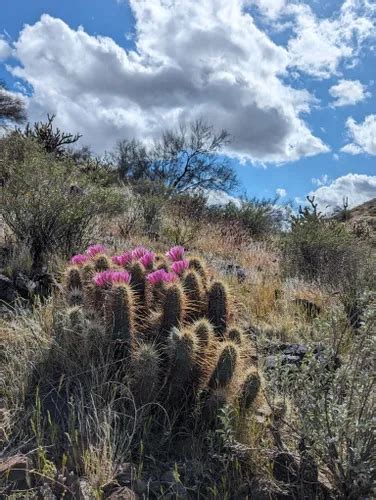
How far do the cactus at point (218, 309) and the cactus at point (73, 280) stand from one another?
1.07 m

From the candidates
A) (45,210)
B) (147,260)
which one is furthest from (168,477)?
(45,210)

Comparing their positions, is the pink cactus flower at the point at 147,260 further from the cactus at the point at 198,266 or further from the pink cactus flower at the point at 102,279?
the pink cactus flower at the point at 102,279

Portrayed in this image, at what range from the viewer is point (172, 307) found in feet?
11.3

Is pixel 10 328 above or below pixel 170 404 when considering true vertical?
above

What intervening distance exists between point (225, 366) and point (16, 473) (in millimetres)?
1311

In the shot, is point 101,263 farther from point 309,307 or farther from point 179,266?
point 309,307

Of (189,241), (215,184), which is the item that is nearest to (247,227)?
(189,241)

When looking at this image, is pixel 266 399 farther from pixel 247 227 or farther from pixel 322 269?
pixel 247 227

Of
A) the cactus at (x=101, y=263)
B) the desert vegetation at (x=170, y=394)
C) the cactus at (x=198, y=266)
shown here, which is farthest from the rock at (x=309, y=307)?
the cactus at (x=101, y=263)

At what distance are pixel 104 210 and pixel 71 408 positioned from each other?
5.72m

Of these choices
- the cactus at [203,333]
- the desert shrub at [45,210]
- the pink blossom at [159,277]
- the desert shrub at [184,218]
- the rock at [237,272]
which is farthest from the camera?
the desert shrub at [184,218]

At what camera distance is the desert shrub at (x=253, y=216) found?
15.2 meters

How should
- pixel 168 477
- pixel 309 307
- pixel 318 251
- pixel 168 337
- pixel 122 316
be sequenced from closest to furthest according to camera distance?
pixel 168 477, pixel 168 337, pixel 122 316, pixel 309 307, pixel 318 251

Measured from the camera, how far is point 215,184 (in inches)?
1193
